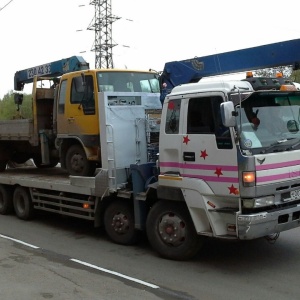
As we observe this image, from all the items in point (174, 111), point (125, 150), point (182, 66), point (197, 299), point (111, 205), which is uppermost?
point (182, 66)

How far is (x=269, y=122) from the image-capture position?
600 cm

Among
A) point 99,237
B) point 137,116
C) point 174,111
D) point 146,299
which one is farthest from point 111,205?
point 146,299

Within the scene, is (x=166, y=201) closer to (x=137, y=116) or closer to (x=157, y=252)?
(x=157, y=252)

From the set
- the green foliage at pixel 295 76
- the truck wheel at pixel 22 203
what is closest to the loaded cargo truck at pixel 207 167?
the green foliage at pixel 295 76

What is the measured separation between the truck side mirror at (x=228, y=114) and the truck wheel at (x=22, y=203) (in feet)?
19.3

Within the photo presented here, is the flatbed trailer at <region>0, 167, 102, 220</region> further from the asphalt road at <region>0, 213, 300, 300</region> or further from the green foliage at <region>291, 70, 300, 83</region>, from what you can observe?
the green foliage at <region>291, 70, 300, 83</region>

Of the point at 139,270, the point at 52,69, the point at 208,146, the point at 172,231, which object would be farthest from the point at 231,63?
the point at 52,69

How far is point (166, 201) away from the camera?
263 inches

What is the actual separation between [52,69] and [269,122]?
688 centimetres

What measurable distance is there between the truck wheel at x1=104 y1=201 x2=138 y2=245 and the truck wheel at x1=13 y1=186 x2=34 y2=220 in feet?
9.25

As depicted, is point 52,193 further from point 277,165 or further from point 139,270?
point 277,165

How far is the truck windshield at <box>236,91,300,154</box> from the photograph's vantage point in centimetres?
577

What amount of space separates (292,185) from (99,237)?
3856mm

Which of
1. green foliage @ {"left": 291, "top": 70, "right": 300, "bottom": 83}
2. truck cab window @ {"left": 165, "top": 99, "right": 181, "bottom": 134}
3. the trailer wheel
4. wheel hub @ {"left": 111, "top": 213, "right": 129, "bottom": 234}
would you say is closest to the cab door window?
wheel hub @ {"left": 111, "top": 213, "right": 129, "bottom": 234}
